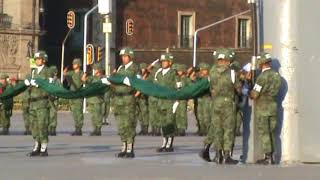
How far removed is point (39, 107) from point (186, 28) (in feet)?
196

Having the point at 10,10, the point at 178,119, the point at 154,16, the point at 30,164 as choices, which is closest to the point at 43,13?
the point at 10,10

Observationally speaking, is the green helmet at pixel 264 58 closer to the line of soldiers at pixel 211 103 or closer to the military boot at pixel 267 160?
the line of soldiers at pixel 211 103

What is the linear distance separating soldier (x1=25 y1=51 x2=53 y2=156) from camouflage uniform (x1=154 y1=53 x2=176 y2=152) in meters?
2.86

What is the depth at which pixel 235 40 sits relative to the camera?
3179 inches

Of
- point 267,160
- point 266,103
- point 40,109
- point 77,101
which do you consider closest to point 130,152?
point 40,109

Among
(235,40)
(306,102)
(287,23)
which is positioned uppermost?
(235,40)

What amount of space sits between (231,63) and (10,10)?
161 ft

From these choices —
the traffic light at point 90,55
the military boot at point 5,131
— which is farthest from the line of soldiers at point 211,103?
the traffic light at point 90,55

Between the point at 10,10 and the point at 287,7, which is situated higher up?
the point at 10,10

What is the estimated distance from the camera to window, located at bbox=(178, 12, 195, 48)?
7731 cm

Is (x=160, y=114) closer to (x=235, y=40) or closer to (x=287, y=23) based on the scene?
(x=287, y=23)

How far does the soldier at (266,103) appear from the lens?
16.5 metres

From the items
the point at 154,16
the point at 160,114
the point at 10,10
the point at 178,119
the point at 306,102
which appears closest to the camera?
the point at 306,102

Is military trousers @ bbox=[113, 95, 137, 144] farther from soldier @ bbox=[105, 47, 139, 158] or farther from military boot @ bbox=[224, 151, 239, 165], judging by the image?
military boot @ bbox=[224, 151, 239, 165]
